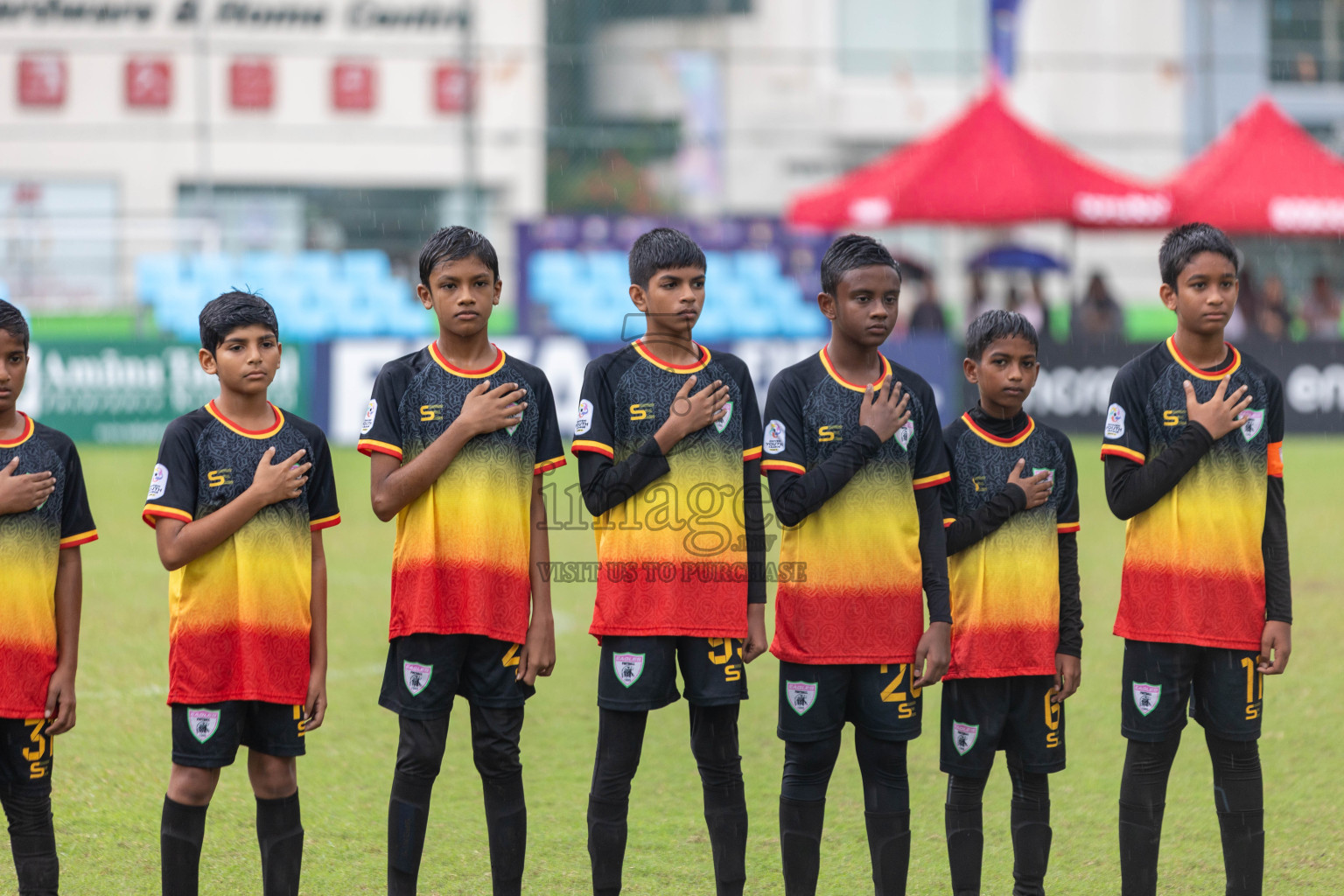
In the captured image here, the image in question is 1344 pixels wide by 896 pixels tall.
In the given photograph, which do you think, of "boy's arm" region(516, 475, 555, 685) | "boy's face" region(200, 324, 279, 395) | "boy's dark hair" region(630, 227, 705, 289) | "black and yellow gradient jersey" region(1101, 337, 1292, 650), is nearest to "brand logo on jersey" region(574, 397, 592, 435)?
"boy's arm" region(516, 475, 555, 685)

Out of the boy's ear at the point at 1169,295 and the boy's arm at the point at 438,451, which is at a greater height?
the boy's ear at the point at 1169,295

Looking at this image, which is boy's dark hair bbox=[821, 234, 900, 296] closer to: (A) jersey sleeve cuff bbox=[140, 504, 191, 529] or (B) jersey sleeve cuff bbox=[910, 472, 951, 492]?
(B) jersey sleeve cuff bbox=[910, 472, 951, 492]

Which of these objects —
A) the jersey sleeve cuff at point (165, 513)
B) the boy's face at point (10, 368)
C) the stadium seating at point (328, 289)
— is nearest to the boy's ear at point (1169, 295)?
the jersey sleeve cuff at point (165, 513)

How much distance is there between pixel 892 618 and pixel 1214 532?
3.12 ft

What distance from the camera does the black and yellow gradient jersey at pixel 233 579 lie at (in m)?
3.80

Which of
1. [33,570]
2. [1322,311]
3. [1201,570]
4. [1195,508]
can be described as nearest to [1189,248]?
[1195,508]

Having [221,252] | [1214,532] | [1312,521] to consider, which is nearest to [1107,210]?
[1312,521]

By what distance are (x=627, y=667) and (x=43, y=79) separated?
24.5 meters

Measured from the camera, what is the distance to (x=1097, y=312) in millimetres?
18438

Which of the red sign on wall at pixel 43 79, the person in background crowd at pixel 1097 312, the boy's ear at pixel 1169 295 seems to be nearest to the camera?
the boy's ear at pixel 1169 295

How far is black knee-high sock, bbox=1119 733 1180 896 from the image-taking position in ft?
13.2

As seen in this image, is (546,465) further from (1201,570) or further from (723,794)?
(1201,570)

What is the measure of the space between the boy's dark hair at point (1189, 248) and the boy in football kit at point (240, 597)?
249cm

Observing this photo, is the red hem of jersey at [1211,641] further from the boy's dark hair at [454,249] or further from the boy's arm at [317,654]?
the boy's arm at [317,654]
